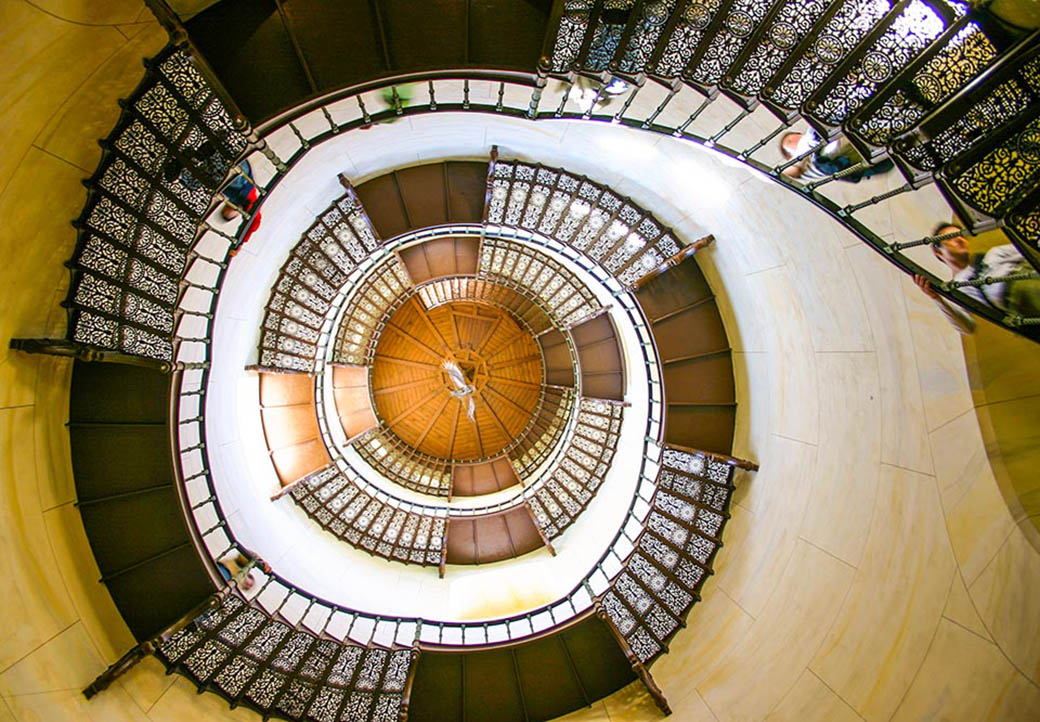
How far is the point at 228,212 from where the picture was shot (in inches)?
238

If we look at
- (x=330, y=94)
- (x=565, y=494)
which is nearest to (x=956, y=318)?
(x=330, y=94)

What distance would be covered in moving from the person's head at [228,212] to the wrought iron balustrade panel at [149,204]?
947 mm

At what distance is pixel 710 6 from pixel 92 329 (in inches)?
268

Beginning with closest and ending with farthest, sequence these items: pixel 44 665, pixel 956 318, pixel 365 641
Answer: pixel 956 318, pixel 44 665, pixel 365 641

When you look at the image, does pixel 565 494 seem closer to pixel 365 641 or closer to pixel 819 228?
pixel 365 641

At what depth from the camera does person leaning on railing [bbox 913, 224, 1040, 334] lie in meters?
4.18

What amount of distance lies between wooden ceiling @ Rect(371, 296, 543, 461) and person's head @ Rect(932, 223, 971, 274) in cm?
1028

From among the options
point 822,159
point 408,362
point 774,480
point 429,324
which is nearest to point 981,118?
point 822,159

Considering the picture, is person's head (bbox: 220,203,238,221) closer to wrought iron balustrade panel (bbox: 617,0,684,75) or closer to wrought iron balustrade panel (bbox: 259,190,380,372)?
wrought iron balustrade panel (bbox: 259,190,380,372)

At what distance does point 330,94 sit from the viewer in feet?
14.7

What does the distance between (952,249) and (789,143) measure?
2029mm

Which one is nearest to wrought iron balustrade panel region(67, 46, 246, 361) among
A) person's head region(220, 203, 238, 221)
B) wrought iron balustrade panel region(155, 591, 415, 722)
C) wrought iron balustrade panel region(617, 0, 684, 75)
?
person's head region(220, 203, 238, 221)

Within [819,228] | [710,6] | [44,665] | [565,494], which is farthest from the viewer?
[565,494]

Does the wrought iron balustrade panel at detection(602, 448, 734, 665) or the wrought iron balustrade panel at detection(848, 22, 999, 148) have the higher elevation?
the wrought iron balustrade panel at detection(848, 22, 999, 148)
